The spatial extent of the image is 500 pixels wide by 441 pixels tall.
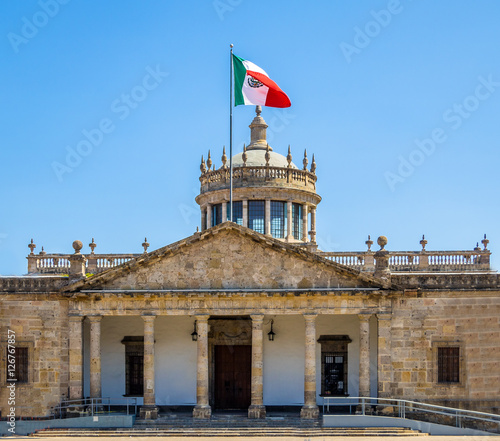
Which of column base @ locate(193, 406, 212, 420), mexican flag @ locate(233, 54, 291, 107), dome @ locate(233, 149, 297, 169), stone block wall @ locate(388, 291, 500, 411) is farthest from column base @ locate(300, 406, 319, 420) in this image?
dome @ locate(233, 149, 297, 169)

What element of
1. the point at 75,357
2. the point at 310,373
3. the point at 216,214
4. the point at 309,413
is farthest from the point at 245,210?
the point at 309,413

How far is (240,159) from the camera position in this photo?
46.5m

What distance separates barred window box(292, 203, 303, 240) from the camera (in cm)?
4517

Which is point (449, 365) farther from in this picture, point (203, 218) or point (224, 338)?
point (203, 218)

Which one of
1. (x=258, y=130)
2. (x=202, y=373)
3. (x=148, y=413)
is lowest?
(x=148, y=413)

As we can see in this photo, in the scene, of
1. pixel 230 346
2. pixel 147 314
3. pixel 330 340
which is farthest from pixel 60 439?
pixel 330 340

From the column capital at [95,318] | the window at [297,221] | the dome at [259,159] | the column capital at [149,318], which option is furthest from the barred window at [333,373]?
the dome at [259,159]

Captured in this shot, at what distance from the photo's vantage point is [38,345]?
34.3m

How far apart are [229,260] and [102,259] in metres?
10.1

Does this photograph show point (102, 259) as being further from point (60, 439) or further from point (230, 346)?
point (60, 439)

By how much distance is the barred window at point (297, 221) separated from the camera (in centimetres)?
4517

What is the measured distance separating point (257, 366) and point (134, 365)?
20.4 ft

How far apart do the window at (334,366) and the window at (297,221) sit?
979cm

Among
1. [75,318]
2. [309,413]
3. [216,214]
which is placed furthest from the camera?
[216,214]
